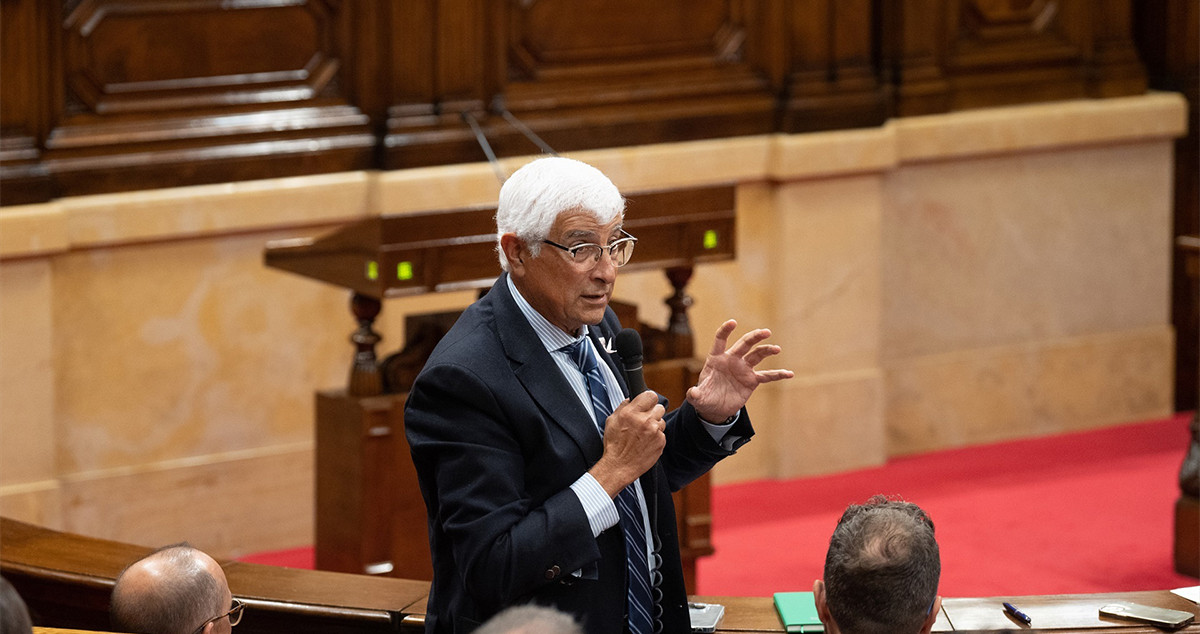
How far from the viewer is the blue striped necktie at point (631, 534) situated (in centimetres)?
262

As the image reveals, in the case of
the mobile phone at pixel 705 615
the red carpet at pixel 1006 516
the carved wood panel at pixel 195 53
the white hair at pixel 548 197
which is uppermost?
the carved wood panel at pixel 195 53

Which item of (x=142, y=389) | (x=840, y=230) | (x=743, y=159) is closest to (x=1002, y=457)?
(x=840, y=230)

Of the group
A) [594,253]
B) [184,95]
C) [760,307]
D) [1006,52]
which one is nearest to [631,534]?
[594,253]

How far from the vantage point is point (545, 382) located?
255 centimetres

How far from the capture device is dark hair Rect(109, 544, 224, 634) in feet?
8.62

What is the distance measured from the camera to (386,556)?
470cm

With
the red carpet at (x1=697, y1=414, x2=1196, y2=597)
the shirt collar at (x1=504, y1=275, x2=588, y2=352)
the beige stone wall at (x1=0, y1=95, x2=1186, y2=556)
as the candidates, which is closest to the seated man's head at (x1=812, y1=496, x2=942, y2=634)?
the shirt collar at (x1=504, y1=275, x2=588, y2=352)

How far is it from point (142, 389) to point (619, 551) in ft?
11.5

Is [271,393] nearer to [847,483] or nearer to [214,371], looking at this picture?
[214,371]

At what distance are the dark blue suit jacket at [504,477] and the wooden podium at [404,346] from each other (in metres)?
1.97

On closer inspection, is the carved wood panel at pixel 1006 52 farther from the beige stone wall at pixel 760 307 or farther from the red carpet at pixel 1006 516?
the red carpet at pixel 1006 516

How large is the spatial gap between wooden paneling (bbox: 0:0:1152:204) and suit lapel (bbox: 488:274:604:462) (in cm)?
332

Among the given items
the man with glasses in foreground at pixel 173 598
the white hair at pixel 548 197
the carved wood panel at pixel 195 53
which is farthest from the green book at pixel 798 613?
the carved wood panel at pixel 195 53

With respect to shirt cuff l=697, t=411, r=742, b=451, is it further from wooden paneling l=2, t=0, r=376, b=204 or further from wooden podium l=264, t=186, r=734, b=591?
wooden paneling l=2, t=0, r=376, b=204
